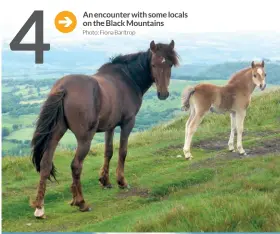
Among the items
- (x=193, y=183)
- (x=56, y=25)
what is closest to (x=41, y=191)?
(x=193, y=183)

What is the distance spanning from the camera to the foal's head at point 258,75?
14.0m

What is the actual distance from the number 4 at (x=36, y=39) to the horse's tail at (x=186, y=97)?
157 inches

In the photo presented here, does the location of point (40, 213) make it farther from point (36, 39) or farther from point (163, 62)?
point (36, 39)

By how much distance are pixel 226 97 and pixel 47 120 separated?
6291mm

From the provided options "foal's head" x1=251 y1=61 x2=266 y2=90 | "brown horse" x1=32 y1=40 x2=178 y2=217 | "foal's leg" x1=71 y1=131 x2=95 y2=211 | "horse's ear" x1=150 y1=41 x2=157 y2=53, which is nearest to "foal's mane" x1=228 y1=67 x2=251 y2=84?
"foal's head" x1=251 y1=61 x2=266 y2=90

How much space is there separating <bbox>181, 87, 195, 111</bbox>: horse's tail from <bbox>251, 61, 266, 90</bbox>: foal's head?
68.4 inches

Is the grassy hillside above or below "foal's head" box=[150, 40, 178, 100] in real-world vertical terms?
below

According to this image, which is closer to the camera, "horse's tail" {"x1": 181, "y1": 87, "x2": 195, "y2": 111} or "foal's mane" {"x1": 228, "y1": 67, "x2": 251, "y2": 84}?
"horse's tail" {"x1": 181, "y1": 87, "x2": 195, "y2": 111}

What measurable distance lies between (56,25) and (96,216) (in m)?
6.14

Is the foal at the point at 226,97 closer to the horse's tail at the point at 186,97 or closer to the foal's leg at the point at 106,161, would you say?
the horse's tail at the point at 186,97

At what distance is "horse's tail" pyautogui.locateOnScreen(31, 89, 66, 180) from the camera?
9344 millimetres

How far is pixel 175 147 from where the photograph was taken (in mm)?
16141

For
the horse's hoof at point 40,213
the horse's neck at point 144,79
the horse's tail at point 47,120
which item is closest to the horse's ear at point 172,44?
the horse's neck at point 144,79

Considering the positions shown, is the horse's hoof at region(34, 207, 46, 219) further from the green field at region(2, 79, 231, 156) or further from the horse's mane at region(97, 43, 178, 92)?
the green field at region(2, 79, 231, 156)
